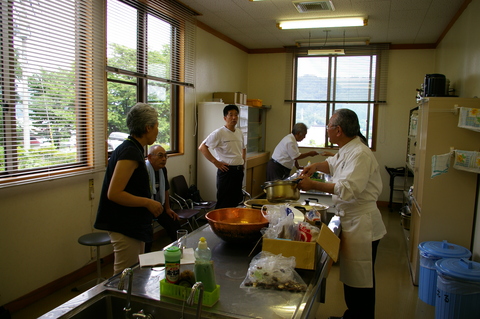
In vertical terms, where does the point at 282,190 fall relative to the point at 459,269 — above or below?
above

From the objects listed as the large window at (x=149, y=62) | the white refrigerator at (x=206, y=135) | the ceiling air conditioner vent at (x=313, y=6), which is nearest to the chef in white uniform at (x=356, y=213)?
the large window at (x=149, y=62)

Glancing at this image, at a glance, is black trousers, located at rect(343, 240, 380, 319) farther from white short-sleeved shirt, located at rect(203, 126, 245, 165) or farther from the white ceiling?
the white ceiling

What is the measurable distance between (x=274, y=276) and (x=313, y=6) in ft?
13.3

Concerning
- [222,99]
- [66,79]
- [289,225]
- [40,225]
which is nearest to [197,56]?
[222,99]

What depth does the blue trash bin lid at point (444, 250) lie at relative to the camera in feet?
9.68

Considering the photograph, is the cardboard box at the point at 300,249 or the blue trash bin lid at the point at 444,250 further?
the blue trash bin lid at the point at 444,250

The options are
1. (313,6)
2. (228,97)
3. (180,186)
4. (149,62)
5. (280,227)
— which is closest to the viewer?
(280,227)

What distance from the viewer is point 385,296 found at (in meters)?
3.30

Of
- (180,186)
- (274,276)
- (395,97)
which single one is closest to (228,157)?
(180,186)

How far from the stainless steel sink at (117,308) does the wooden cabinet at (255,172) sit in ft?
16.0

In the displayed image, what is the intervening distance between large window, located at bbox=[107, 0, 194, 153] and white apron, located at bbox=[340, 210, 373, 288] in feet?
8.63

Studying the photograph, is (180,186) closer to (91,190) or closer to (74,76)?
(91,190)

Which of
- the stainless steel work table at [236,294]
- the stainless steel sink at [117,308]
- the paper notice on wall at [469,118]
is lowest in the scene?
the stainless steel sink at [117,308]

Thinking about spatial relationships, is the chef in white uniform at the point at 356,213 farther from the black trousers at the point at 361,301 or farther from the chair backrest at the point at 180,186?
the chair backrest at the point at 180,186
